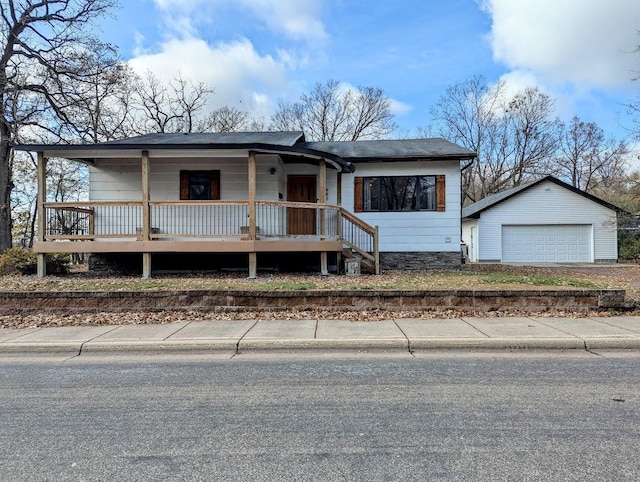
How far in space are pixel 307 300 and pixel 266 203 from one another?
13.2ft

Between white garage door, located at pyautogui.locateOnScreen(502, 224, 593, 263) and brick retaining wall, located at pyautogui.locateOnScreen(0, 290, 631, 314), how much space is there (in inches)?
608

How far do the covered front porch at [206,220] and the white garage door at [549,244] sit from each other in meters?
12.3

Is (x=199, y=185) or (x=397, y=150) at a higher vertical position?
(x=397, y=150)

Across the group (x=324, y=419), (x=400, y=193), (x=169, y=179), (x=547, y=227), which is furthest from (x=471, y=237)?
(x=324, y=419)

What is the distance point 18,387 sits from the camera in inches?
186

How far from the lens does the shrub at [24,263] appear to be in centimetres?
1259

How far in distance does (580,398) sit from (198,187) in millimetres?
12345

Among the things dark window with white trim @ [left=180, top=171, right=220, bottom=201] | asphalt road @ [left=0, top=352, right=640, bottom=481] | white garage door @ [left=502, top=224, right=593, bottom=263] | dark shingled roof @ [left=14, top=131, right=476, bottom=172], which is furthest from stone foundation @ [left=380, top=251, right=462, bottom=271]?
white garage door @ [left=502, top=224, right=593, bottom=263]

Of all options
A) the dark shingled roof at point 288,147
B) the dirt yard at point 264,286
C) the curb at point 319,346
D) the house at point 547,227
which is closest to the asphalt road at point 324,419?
the curb at point 319,346

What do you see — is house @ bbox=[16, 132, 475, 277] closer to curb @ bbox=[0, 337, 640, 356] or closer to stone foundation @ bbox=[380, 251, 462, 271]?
stone foundation @ bbox=[380, 251, 462, 271]

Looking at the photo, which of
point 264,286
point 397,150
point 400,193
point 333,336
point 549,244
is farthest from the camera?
point 549,244

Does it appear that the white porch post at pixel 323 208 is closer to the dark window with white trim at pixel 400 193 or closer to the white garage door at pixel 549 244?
the dark window with white trim at pixel 400 193

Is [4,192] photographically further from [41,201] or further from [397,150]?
[397,150]

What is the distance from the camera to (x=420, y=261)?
Answer: 48.5 ft
